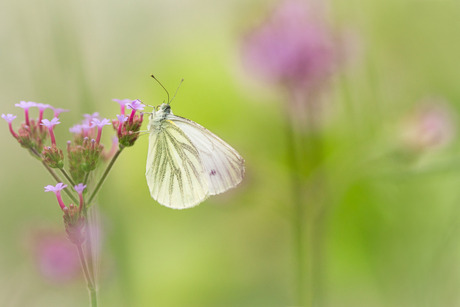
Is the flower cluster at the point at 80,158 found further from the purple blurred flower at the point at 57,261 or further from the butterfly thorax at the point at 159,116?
the purple blurred flower at the point at 57,261

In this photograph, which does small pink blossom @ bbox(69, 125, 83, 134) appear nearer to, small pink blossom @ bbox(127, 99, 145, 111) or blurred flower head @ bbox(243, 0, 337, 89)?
small pink blossom @ bbox(127, 99, 145, 111)

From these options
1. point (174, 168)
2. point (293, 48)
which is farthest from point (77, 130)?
point (293, 48)

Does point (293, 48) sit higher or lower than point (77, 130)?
higher

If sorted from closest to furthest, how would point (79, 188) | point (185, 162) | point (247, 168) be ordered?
point (79, 188) < point (185, 162) < point (247, 168)

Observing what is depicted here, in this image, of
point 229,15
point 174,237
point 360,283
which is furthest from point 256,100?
point 229,15

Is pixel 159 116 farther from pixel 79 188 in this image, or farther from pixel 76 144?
pixel 79 188

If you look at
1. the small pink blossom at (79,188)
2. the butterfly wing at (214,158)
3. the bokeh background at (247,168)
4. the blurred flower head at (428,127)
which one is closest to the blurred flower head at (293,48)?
the bokeh background at (247,168)
